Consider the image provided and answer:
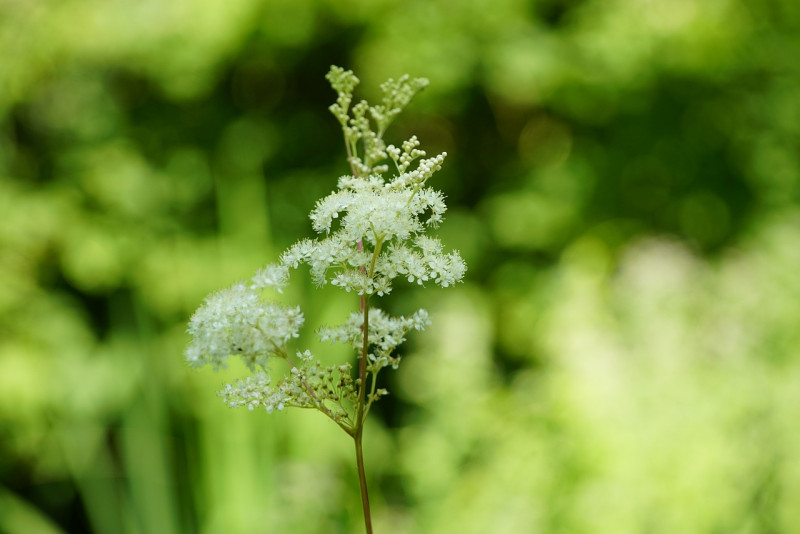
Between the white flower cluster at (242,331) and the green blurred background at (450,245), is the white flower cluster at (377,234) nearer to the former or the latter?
the white flower cluster at (242,331)

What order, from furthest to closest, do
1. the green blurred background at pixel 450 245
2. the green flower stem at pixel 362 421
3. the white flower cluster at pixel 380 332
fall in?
the green blurred background at pixel 450 245 < the white flower cluster at pixel 380 332 < the green flower stem at pixel 362 421

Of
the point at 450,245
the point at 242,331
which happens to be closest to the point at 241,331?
the point at 242,331

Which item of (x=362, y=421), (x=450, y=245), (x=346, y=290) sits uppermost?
(x=450, y=245)

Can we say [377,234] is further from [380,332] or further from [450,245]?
[450,245]

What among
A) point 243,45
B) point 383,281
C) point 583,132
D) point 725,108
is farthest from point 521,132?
point 383,281

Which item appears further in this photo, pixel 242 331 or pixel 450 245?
pixel 450 245

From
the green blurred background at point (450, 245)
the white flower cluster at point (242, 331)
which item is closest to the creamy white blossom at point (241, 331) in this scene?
the white flower cluster at point (242, 331)

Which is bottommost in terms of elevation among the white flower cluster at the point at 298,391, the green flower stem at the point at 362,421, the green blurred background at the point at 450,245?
the green flower stem at the point at 362,421

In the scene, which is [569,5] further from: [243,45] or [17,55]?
[17,55]

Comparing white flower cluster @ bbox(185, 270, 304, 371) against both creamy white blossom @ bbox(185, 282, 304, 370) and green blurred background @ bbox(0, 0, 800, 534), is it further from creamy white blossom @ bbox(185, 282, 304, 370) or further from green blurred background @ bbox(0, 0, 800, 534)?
green blurred background @ bbox(0, 0, 800, 534)
